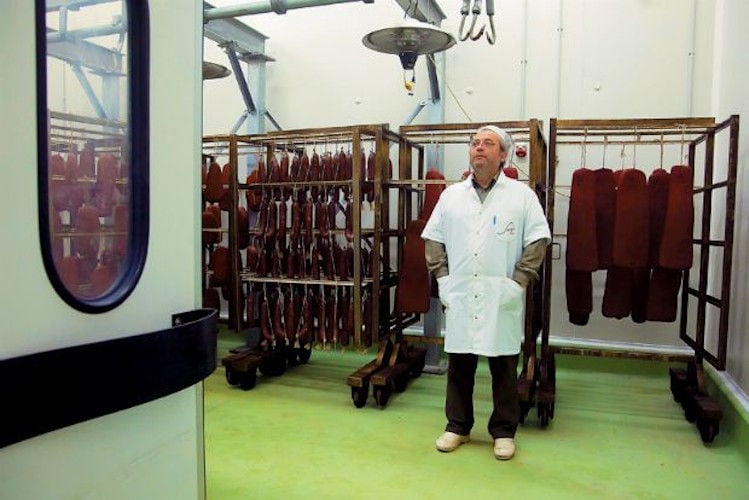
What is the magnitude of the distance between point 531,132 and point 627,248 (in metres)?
0.93

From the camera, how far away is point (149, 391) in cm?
122

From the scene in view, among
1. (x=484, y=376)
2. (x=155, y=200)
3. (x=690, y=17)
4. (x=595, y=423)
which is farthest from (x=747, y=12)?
(x=155, y=200)

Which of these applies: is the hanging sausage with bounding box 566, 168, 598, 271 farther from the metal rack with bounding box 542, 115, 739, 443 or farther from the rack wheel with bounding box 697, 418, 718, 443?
the rack wheel with bounding box 697, 418, 718, 443

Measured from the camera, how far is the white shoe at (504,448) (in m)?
3.09

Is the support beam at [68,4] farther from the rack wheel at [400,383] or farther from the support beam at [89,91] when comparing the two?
the rack wheel at [400,383]

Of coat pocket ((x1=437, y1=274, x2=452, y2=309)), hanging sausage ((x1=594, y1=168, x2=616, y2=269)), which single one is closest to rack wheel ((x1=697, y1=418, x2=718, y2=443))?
hanging sausage ((x1=594, y1=168, x2=616, y2=269))

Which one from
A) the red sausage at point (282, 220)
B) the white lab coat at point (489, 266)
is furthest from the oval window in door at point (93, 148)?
the red sausage at point (282, 220)

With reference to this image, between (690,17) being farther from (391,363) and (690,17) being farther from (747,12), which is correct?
(391,363)

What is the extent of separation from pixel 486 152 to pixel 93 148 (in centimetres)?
223

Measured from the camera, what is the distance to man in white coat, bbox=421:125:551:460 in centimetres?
309

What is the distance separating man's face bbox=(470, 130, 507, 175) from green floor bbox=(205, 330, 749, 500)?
1545 millimetres

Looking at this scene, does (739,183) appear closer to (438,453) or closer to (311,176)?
(438,453)

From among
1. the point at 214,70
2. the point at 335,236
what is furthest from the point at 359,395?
the point at 214,70

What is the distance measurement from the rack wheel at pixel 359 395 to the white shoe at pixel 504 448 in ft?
3.43
